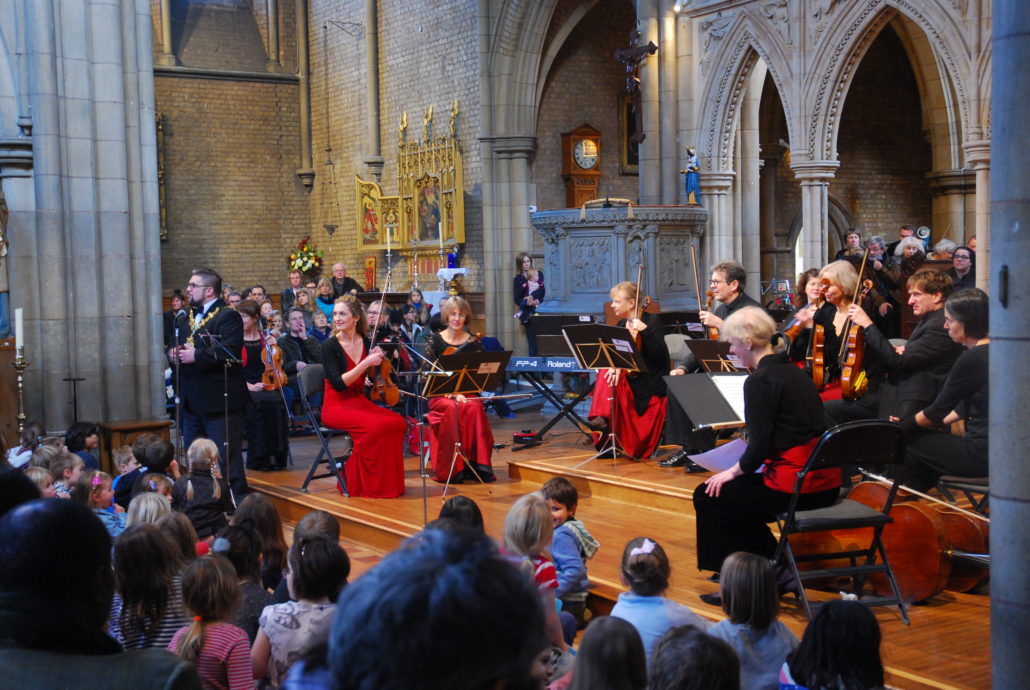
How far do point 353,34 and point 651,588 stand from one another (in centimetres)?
1686

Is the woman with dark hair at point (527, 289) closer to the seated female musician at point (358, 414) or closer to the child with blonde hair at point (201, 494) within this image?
the seated female musician at point (358, 414)

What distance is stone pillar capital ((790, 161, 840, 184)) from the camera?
39.4 ft

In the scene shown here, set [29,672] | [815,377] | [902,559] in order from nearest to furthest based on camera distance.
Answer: [29,672] → [902,559] → [815,377]

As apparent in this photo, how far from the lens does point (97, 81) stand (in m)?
8.66

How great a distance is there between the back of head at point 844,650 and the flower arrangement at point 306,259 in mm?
17431

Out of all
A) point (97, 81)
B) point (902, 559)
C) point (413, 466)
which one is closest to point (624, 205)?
point (413, 466)

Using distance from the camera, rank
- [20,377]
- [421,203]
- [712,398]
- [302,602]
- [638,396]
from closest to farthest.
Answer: [302,602]
[712,398]
[638,396]
[20,377]
[421,203]

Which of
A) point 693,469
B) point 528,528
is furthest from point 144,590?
point 693,469

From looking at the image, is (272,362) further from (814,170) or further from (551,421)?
(814,170)

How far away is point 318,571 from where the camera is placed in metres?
3.28

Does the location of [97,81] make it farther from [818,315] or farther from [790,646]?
[790,646]

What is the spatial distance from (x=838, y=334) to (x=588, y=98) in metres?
11.9

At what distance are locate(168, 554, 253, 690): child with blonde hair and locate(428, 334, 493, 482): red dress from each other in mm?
4213

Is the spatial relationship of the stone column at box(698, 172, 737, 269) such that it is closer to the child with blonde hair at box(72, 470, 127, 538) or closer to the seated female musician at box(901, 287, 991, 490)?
the seated female musician at box(901, 287, 991, 490)
